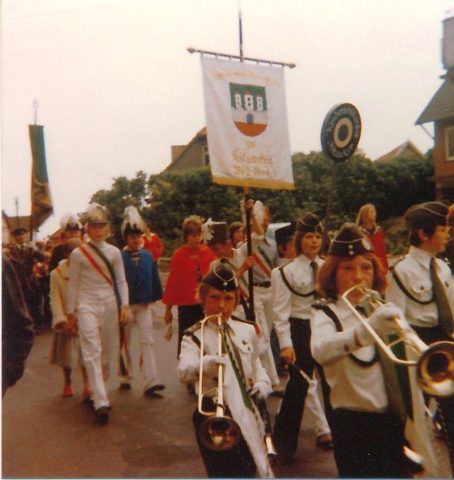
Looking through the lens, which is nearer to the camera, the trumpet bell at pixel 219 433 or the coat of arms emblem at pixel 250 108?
the trumpet bell at pixel 219 433

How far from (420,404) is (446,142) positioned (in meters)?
3.07

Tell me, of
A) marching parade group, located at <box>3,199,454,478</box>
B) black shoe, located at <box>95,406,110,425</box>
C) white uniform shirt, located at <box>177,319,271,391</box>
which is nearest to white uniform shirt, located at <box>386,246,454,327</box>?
marching parade group, located at <box>3,199,454,478</box>

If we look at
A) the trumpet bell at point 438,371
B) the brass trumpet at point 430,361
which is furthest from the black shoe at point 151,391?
the trumpet bell at point 438,371

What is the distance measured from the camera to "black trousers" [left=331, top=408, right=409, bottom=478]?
3.58 meters

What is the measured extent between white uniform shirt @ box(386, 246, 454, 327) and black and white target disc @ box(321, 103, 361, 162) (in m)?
1.04

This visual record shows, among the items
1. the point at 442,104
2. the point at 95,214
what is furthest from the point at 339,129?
the point at 95,214

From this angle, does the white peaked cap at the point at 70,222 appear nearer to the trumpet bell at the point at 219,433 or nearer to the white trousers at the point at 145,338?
the white trousers at the point at 145,338

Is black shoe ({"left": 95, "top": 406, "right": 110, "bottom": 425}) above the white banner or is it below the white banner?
below

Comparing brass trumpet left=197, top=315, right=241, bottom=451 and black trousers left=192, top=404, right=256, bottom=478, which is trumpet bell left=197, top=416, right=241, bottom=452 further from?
black trousers left=192, top=404, right=256, bottom=478

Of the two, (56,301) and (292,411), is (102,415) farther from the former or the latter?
(292,411)

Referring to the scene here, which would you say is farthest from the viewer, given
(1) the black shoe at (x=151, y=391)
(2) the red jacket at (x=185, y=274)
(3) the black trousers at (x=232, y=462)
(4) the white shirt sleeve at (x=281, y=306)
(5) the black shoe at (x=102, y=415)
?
(2) the red jacket at (x=185, y=274)

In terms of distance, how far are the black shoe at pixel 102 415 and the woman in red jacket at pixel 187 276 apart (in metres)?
1.20

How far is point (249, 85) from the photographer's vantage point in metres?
5.89

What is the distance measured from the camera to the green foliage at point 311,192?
23.6 feet
